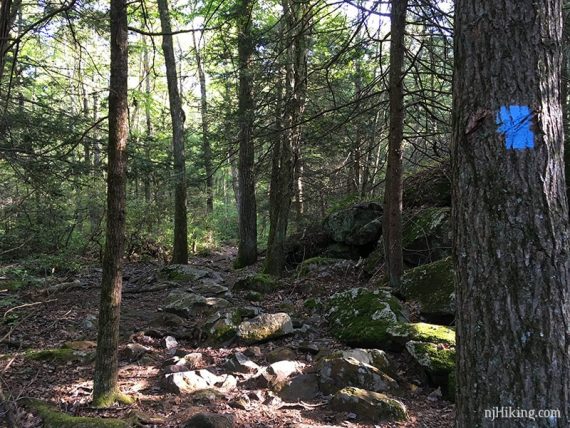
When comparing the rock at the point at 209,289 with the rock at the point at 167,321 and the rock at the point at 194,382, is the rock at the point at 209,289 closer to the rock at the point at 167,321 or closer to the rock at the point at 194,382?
the rock at the point at 167,321

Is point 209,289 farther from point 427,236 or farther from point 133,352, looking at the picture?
point 427,236

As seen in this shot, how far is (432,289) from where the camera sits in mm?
7000

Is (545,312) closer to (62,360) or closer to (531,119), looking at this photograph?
(531,119)

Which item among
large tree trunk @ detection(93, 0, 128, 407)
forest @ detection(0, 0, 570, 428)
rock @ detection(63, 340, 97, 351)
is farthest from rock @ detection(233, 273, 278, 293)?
large tree trunk @ detection(93, 0, 128, 407)

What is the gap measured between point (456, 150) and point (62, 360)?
5.73 metres

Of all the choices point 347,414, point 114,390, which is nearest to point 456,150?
point 347,414

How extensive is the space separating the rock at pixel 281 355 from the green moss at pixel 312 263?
444cm

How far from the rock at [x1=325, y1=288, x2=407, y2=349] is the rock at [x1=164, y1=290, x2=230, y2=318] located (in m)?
2.24

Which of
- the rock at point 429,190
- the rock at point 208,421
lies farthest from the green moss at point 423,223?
the rock at point 208,421

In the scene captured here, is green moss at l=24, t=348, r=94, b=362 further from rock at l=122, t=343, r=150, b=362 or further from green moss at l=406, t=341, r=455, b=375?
green moss at l=406, t=341, r=455, b=375

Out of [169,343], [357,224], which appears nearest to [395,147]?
[357,224]

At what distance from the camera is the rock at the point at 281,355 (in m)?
5.87

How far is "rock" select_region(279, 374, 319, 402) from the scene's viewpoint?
489 centimetres

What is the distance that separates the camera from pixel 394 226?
732 cm
